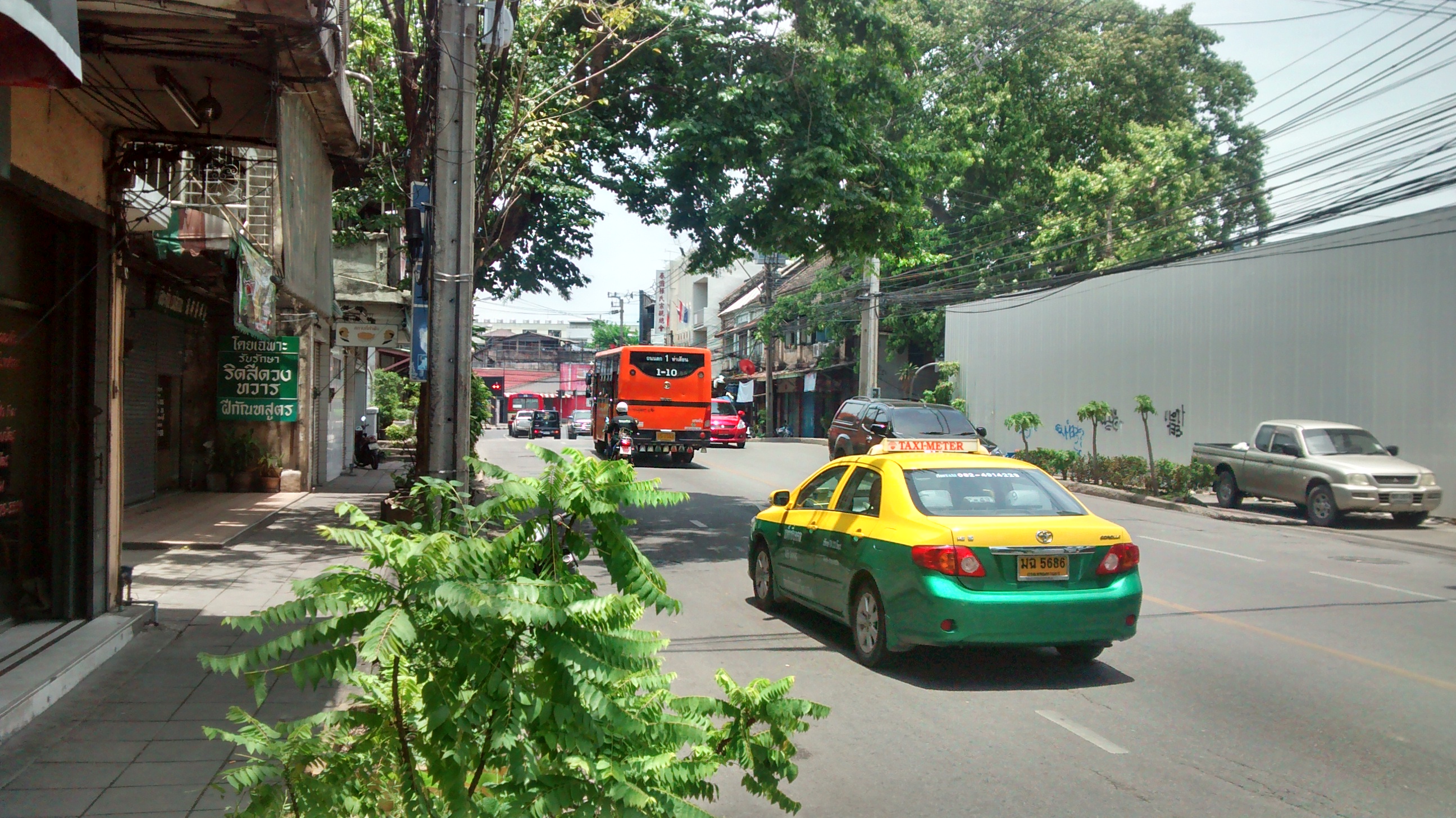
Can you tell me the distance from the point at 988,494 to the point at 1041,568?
2.74 feet

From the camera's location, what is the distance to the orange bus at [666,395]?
28484 mm

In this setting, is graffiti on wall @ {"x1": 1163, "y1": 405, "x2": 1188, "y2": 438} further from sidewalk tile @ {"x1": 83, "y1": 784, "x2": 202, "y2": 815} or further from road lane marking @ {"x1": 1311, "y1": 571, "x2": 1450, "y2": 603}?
sidewalk tile @ {"x1": 83, "y1": 784, "x2": 202, "y2": 815}

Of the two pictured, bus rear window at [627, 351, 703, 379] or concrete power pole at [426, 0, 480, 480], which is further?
bus rear window at [627, 351, 703, 379]

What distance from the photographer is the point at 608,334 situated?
94500 millimetres

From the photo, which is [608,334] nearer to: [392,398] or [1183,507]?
[392,398]

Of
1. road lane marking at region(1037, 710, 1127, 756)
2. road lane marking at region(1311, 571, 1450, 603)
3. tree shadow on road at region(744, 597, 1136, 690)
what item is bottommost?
road lane marking at region(1037, 710, 1127, 756)

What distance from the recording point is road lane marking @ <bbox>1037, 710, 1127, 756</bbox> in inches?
218

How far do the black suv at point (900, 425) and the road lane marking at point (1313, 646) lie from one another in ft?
33.7

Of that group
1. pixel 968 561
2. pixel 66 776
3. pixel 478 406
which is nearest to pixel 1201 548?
pixel 968 561

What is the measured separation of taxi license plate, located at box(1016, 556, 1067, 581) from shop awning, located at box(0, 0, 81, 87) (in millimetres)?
5554

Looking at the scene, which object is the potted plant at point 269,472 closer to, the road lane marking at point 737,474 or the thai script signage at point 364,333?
the thai script signage at point 364,333

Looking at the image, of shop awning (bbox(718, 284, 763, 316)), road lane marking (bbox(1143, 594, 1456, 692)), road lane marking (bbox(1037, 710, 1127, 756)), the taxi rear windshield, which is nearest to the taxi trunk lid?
the taxi rear windshield

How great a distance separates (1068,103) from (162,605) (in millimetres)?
35072

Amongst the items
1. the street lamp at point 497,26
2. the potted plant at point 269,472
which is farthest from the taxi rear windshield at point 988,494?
the potted plant at point 269,472
